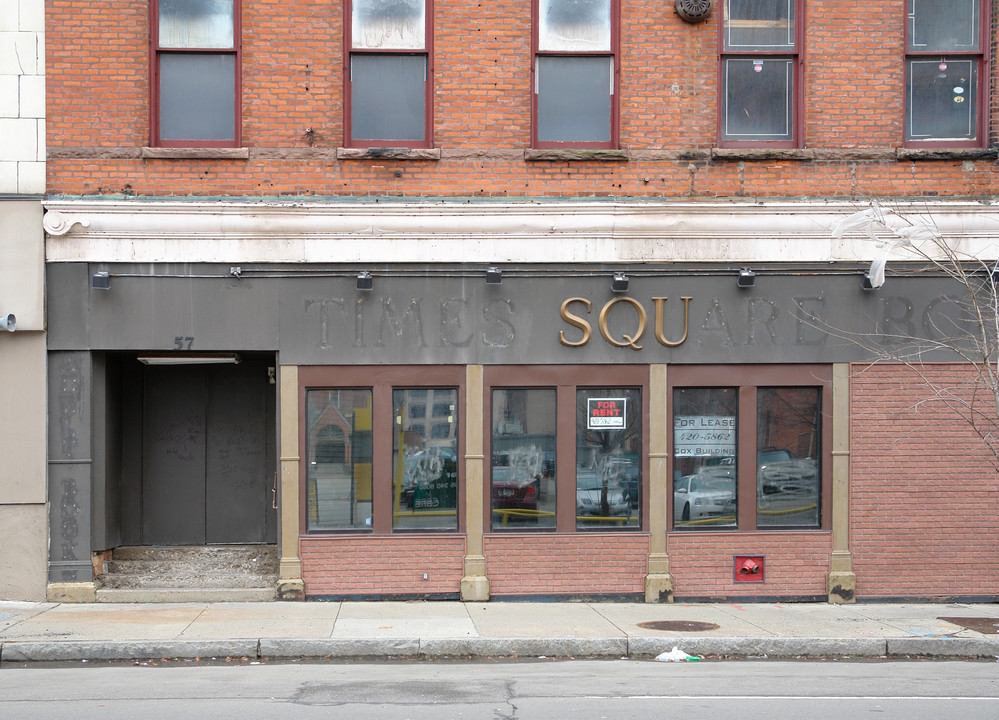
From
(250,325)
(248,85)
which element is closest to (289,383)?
(250,325)

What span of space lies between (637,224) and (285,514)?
5.41 metres

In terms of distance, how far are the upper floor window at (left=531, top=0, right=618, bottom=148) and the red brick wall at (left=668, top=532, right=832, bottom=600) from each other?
5004 millimetres

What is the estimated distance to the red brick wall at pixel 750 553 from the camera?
1242 centimetres

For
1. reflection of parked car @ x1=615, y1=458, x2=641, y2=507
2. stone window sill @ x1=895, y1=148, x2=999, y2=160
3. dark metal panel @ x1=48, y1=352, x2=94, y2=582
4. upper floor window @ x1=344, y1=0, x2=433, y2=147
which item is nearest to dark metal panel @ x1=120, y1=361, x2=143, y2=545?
dark metal panel @ x1=48, y1=352, x2=94, y2=582

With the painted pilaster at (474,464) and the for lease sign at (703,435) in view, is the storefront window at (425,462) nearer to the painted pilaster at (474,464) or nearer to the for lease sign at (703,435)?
the painted pilaster at (474,464)

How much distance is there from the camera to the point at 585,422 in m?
12.5

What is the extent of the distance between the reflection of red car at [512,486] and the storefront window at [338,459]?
1.54 meters

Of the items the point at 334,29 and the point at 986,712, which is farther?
the point at 334,29

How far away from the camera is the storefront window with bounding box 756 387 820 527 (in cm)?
1262

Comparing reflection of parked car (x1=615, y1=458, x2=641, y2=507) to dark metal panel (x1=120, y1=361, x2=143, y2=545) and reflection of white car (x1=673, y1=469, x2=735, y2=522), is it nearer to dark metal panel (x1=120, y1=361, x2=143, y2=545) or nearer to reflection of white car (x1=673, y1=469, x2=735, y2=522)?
reflection of white car (x1=673, y1=469, x2=735, y2=522)

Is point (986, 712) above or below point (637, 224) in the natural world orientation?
below

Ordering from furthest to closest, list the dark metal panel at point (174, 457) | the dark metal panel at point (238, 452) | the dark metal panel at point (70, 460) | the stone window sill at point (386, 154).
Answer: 1. the dark metal panel at point (238, 452)
2. the dark metal panel at point (174, 457)
3. the stone window sill at point (386, 154)
4. the dark metal panel at point (70, 460)

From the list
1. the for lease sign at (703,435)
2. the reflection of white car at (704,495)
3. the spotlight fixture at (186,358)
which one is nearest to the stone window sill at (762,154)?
the for lease sign at (703,435)

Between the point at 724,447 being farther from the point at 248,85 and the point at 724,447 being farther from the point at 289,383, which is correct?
the point at 248,85
